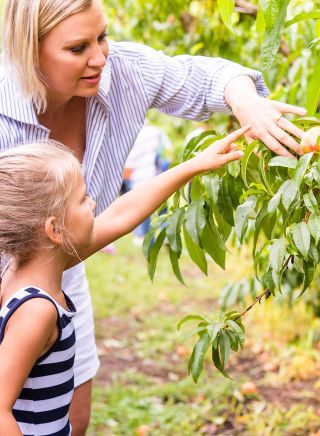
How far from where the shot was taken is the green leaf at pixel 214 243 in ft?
6.47

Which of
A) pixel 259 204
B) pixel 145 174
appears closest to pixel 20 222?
pixel 259 204

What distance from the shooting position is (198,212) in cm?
188

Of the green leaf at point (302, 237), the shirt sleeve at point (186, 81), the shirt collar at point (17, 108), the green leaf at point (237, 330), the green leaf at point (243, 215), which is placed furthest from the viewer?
the shirt sleeve at point (186, 81)

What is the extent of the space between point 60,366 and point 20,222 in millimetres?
356

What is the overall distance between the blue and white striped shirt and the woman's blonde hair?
0.11m

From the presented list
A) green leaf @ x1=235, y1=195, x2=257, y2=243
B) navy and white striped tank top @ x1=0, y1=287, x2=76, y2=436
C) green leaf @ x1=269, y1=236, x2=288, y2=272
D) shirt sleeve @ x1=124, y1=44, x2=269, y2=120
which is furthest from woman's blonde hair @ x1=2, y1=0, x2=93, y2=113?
green leaf @ x1=269, y1=236, x2=288, y2=272

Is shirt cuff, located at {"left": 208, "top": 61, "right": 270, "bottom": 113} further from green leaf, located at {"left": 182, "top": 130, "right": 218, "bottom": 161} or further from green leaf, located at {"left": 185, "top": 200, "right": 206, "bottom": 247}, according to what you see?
green leaf, located at {"left": 185, "top": 200, "right": 206, "bottom": 247}

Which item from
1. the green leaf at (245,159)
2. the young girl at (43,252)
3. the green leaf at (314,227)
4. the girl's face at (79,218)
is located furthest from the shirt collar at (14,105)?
the green leaf at (314,227)

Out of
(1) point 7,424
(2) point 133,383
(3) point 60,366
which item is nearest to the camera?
(1) point 7,424

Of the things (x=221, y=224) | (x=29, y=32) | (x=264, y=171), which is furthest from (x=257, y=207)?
Answer: (x=29, y=32)

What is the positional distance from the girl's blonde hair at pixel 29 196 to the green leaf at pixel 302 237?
521mm

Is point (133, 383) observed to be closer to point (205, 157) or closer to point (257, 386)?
point (257, 386)

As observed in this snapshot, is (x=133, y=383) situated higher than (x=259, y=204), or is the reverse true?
(x=259, y=204)

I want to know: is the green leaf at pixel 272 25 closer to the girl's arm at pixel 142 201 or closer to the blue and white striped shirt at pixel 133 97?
the girl's arm at pixel 142 201
